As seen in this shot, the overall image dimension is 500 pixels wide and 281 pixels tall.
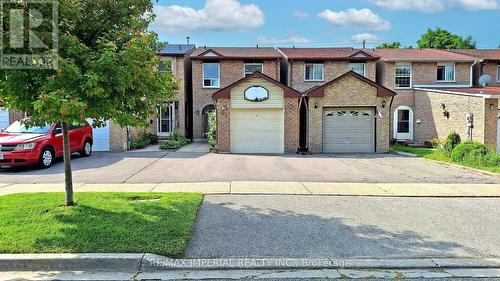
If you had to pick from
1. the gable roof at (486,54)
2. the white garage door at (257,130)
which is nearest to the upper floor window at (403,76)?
the gable roof at (486,54)

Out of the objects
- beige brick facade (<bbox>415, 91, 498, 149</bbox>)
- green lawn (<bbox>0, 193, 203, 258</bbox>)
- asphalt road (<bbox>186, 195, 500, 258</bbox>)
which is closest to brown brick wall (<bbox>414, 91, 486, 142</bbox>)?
beige brick facade (<bbox>415, 91, 498, 149</bbox>)

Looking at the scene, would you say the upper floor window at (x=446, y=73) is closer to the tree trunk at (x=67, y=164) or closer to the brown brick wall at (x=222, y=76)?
the brown brick wall at (x=222, y=76)

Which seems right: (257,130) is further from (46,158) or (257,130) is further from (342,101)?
(46,158)

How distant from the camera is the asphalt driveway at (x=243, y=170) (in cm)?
1152

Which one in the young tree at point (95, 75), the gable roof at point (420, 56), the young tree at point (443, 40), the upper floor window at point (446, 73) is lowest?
the young tree at point (95, 75)

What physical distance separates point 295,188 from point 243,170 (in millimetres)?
3646

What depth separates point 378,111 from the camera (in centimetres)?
1966

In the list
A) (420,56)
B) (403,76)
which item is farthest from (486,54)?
(403,76)

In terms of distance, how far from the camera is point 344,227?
6625 mm

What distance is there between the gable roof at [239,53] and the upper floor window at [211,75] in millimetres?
725

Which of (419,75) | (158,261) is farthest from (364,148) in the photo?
(158,261)

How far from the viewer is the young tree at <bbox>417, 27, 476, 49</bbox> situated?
49.3 metres

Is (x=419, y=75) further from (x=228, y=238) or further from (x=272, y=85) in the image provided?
(x=228, y=238)

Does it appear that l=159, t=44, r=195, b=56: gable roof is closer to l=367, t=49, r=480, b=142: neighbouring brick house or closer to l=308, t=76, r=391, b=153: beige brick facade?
l=308, t=76, r=391, b=153: beige brick facade
